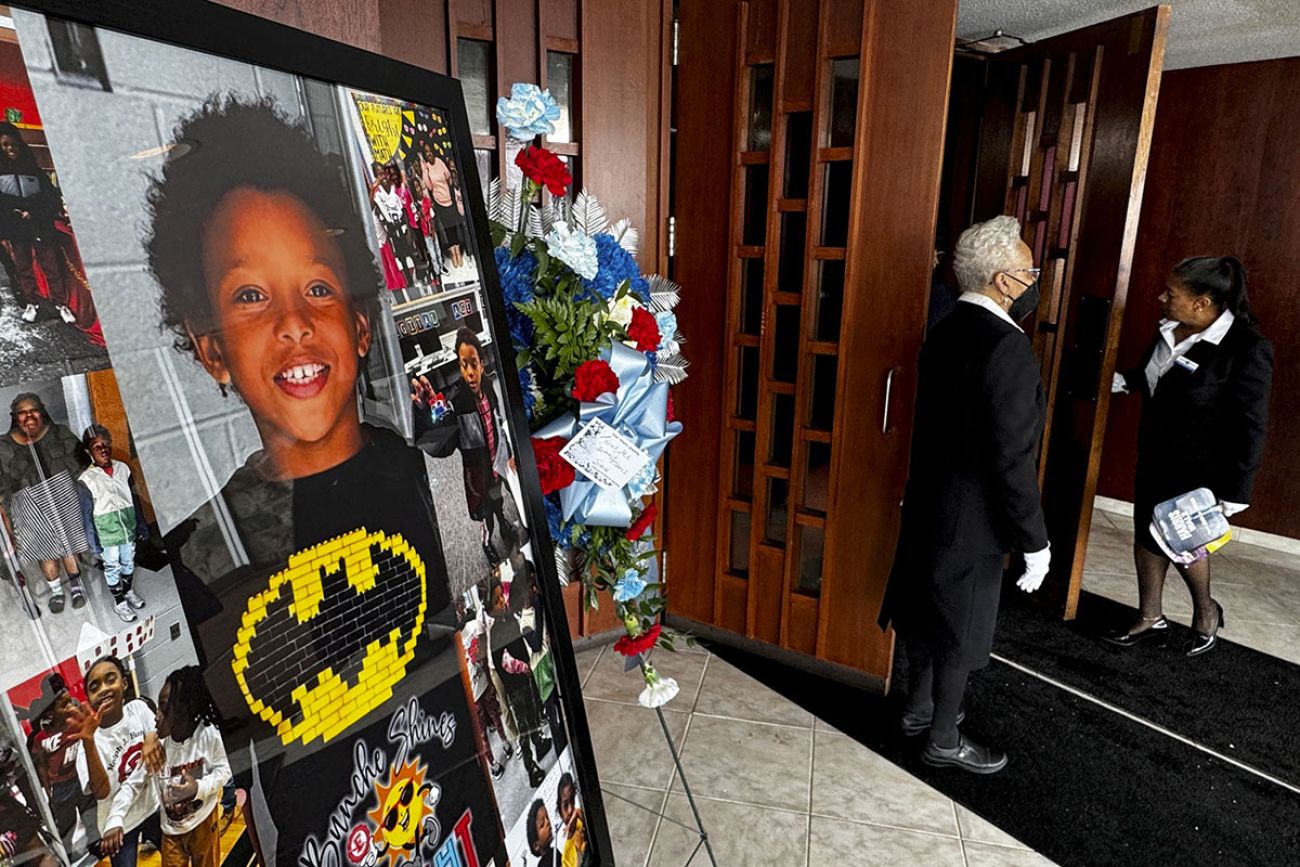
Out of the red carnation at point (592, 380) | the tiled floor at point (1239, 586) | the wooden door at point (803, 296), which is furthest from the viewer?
the tiled floor at point (1239, 586)

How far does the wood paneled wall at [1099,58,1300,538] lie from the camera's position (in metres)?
3.67

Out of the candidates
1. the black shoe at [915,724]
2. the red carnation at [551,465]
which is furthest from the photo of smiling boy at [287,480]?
the black shoe at [915,724]

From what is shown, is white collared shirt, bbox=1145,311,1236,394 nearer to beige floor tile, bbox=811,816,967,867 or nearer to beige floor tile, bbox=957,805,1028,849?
beige floor tile, bbox=957,805,1028,849

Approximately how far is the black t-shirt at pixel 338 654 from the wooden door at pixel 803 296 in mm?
1949

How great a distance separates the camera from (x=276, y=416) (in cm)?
58

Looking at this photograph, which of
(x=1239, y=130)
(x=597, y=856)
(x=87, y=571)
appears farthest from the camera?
(x=1239, y=130)

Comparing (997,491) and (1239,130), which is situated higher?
(1239,130)

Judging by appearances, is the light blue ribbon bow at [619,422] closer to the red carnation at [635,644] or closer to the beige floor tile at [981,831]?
the red carnation at [635,644]

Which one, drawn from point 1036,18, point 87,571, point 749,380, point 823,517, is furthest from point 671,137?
point 87,571

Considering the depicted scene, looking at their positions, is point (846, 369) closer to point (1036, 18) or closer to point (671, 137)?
point (671, 137)

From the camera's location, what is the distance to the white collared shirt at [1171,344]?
2.69 meters

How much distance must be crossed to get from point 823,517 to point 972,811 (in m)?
0.95

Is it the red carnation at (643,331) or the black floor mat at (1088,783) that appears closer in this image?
the red carnation at (643,331)

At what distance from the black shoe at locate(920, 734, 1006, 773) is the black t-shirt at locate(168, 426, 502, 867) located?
6.20 feet
